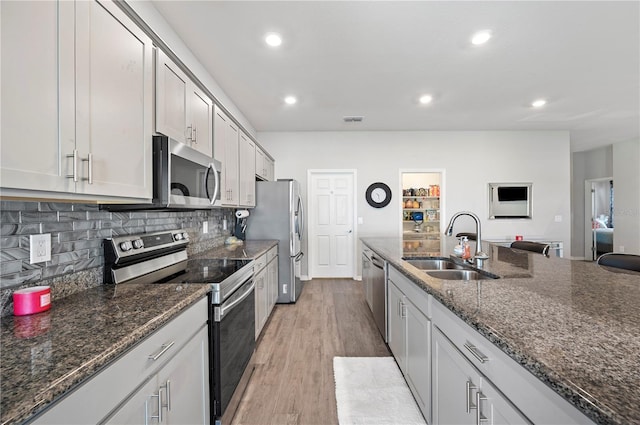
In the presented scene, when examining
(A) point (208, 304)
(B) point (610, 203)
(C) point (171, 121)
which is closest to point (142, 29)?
(C) point (171, 121)

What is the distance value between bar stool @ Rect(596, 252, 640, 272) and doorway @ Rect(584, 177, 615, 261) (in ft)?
22.5

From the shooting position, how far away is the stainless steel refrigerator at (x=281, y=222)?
381 centimetres

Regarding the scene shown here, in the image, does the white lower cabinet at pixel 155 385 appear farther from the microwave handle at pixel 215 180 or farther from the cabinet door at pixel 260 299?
the cabinet door at pixel 260 299

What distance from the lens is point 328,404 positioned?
1.89 metres

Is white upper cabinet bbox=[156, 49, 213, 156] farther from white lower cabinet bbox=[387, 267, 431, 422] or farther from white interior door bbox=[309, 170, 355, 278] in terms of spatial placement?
white interior door bbox=[309, 170, 355, 278]

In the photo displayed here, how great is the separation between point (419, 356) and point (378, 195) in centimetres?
393

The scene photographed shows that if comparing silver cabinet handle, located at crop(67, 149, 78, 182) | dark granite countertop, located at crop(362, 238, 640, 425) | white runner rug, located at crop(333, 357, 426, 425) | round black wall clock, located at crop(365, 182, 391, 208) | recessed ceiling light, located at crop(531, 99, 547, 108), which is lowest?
white runner rug, located at crop(333, 357, 426, 425)

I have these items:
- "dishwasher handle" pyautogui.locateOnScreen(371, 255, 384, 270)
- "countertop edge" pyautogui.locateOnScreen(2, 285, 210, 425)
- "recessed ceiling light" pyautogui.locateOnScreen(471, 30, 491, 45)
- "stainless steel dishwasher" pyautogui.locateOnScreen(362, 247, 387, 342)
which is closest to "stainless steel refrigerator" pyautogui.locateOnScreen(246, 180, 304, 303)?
"stainless steel dishwasher" pyautogui.locateOnScreen(362, 247, 387, 342)

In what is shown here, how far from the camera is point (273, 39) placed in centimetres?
247

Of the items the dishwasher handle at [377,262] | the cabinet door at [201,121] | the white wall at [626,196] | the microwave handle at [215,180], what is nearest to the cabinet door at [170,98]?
the cabinet door at [201,121]

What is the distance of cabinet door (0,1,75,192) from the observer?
2.72ft

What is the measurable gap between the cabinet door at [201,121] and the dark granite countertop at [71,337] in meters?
1.18

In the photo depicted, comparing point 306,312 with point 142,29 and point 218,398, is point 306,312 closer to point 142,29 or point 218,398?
point 218,398

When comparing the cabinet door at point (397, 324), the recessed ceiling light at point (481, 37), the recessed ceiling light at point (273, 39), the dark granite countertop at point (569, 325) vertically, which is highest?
the recessed ceiling light at point (481, 37)
